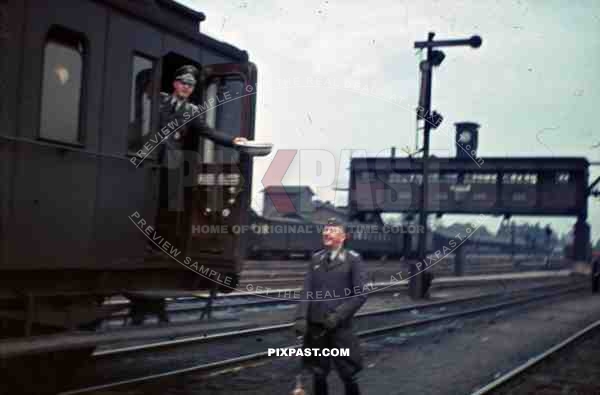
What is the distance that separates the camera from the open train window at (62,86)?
18.0 ft

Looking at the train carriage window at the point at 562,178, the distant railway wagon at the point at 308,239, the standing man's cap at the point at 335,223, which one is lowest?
the distant railway wagon at the point at 308,239

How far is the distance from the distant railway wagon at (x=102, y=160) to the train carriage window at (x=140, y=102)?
11mm

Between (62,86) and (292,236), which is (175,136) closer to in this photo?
(62,86)

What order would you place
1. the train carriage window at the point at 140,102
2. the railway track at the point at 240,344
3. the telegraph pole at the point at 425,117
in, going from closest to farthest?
the train carriage window at the point at 140,102 < the railway track at the point at 240,344 < the telegraph pole at the point at 425,117

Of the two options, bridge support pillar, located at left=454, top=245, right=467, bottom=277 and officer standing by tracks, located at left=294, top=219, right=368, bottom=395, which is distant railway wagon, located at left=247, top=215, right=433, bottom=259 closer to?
bridge support pillar, located at left=454, top=245, right=467, bottom=277

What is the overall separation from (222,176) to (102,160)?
1404mm

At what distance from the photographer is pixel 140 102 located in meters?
6.52

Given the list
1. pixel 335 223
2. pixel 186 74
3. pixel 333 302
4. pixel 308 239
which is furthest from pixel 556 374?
pixel 308 239

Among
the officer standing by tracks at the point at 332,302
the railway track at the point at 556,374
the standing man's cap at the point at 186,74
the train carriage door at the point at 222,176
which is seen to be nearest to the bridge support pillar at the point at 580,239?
the railway track at the point at 556,374

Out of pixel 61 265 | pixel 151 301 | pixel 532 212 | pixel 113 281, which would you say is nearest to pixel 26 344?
pixel 61 265

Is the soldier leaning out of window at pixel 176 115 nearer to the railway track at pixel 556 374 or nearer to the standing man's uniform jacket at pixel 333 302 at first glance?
the standing man's uniform jacket at pixel 333 302

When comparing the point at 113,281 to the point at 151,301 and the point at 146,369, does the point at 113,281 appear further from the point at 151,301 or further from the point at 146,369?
the point at 146,369

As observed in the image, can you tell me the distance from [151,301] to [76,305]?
942 millimetres

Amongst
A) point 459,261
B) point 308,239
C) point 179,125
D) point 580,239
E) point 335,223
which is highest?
point 179,125
